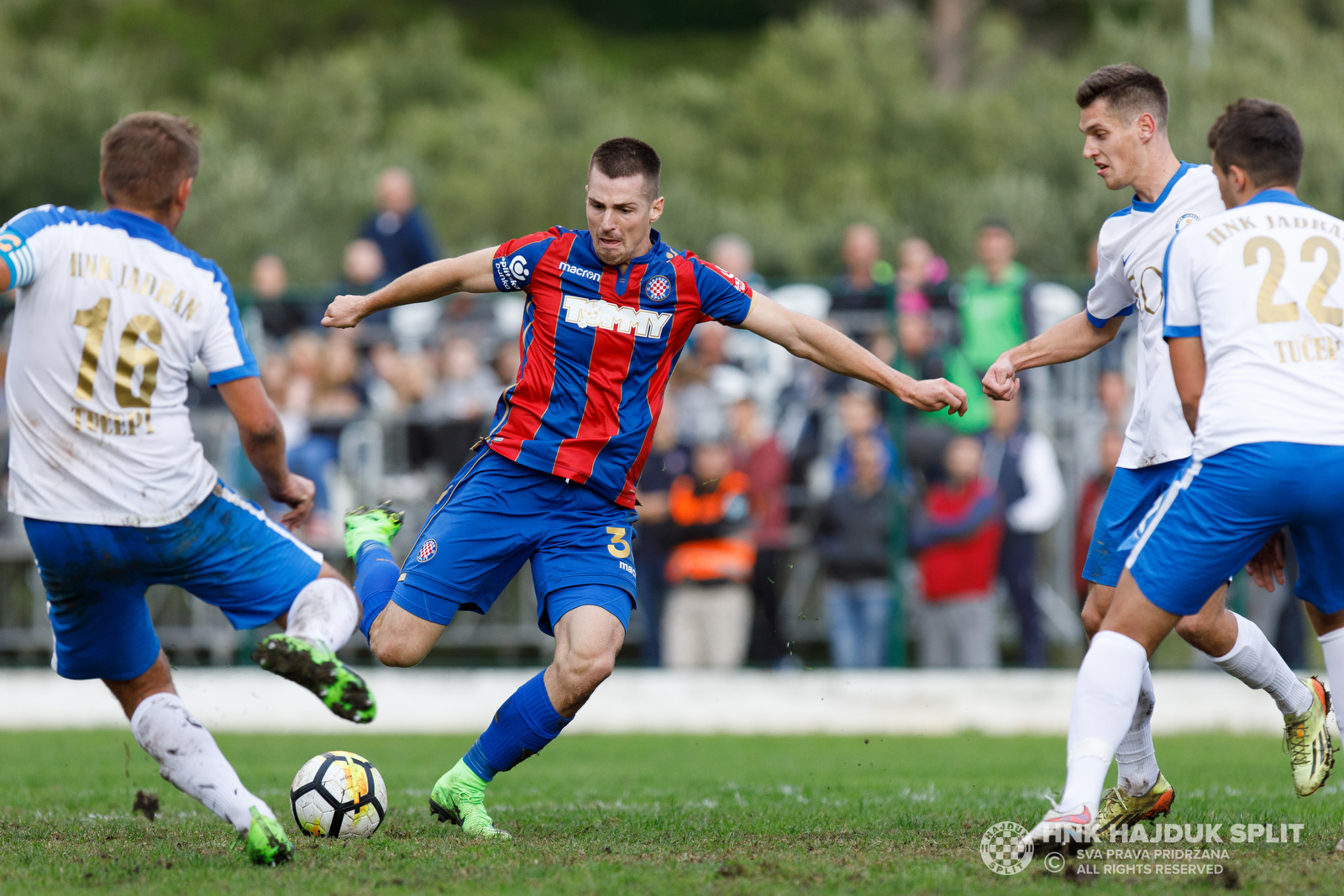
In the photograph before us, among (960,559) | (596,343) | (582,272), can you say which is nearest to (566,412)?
(596,343)

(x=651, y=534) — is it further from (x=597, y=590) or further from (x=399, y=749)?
(x=597, y=590)

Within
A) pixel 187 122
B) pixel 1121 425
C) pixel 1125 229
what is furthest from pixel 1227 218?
pixel 1121 425

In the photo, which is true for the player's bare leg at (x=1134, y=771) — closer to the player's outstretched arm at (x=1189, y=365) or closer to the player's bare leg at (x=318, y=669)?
the player's outstretched arm at (x=1189, y=365)

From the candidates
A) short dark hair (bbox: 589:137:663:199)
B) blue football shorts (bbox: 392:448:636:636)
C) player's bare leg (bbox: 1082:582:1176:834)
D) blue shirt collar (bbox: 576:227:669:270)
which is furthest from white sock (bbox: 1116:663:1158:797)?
short dark hair (bbox: 589:137:663:199)

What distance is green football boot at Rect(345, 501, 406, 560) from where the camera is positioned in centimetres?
707

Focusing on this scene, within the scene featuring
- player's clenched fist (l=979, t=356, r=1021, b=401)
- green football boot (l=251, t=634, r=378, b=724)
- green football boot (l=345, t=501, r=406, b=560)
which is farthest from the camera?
green football boot (l=345, t=501, r=406, b=560)

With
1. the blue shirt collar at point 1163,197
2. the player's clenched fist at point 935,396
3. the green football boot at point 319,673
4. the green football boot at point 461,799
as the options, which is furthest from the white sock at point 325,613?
the blue shirt collar at point 1163,197

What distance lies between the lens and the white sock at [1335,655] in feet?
18.5

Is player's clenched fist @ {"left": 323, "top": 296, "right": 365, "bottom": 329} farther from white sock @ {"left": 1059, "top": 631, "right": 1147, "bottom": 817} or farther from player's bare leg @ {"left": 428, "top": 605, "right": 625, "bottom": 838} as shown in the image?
white sock @ {"left": 1059, "top": 631, "right": 1147, "bottom": 817}

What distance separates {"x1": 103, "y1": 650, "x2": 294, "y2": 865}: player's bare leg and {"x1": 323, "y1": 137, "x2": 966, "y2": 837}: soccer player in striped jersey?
0.89 metres

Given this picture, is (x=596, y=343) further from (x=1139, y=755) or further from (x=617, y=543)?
(x=1139, y=755)

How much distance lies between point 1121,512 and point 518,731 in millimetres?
2665

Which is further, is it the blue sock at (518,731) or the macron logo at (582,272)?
the macron logo at (582,272)

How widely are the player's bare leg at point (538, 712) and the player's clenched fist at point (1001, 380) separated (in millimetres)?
1939
